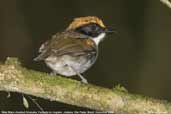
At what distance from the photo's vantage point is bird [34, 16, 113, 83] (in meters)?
4.45

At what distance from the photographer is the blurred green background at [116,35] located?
713 cm

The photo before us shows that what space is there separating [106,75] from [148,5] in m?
0.85

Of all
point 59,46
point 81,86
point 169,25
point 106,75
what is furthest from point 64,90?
point 169,25

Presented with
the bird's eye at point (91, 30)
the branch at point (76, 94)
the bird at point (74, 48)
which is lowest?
the branch at point (76, 94)

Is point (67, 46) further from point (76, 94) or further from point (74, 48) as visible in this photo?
point (76, 94)

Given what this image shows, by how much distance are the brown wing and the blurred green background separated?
7.28 ft

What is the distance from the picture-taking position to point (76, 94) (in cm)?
384

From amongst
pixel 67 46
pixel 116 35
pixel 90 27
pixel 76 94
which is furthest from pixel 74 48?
pixel 116 35

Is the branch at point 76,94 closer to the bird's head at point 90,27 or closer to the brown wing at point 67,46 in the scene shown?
the brown wing at point 67,46

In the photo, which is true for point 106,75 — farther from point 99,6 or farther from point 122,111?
point 122,111

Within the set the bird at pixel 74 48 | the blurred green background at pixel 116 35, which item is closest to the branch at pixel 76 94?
the bird at pixel 74 48

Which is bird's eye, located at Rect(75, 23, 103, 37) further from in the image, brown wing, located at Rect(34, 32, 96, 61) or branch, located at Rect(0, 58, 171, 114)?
branch, located at Rect(0, 58, 171, 114)

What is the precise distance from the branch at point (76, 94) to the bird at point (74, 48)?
36 cm

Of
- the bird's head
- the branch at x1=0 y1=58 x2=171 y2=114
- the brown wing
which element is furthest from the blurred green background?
the branch at x1=0 y1=58 x2=171 y2=114
